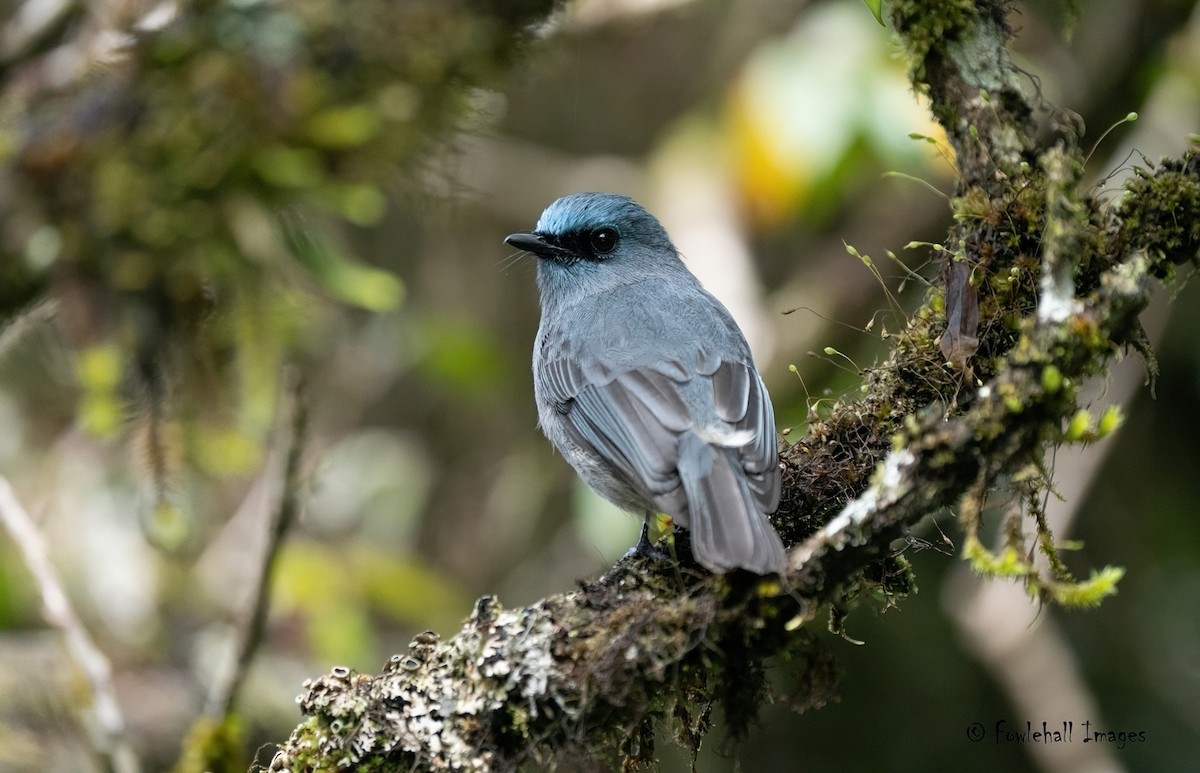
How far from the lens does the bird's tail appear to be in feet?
7.77

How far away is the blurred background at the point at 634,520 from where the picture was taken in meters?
4.77

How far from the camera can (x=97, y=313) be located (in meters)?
4.45

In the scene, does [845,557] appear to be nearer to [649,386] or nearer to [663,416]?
[663,416]

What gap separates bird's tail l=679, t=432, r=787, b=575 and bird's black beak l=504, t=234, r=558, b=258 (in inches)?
63.4

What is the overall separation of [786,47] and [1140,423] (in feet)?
10.5

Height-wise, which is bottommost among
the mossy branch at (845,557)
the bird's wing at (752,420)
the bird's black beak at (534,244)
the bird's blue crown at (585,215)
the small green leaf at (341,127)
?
the mossy branch at (845,557)

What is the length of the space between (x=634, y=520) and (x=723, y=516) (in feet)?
8.08

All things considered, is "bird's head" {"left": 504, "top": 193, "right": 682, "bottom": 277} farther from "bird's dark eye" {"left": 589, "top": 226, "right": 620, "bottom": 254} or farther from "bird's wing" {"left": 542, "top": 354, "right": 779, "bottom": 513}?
"bird's wing" {"left": 542, "top": 354, "right": 779, "bottom": 513}

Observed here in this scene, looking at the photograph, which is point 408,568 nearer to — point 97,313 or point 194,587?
point 194,587

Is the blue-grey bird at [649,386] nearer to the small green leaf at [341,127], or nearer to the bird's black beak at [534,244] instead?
the bird's black beak at [534,244]

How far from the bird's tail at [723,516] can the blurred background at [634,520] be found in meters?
1.34

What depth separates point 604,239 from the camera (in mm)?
4773

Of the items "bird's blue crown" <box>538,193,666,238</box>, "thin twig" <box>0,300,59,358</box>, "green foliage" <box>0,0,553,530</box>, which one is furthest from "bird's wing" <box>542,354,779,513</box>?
"thin twig" <box>0,300,59,358</box>

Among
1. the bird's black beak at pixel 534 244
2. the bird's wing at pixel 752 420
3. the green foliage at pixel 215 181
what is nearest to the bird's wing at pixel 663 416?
the bird's wing at pixel 752 420
